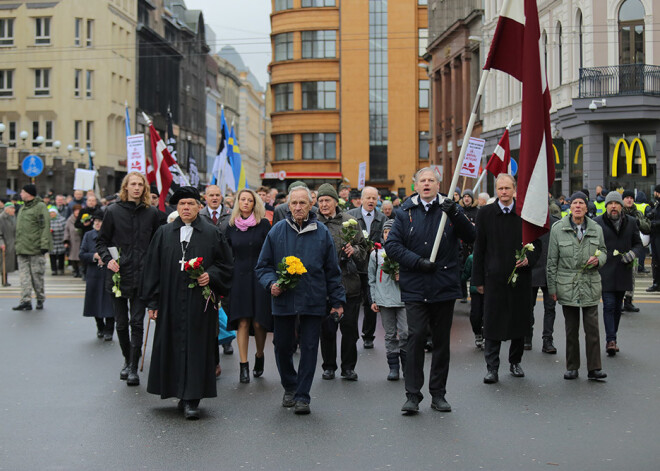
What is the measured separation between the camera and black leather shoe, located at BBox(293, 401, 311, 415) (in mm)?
8844

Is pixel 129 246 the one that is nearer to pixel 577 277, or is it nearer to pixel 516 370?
pixel 516 370

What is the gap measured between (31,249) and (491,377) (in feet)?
33.7

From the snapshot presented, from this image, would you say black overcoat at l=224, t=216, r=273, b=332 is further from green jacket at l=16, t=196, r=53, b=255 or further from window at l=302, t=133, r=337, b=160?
window at l=302, t=133, r=337, b=160

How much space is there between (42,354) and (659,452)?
792cm

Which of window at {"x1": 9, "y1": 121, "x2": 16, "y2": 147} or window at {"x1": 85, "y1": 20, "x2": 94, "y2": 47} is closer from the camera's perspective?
window at {"x1": 9, "y1": 121, "x2": 16, "y2": 147}

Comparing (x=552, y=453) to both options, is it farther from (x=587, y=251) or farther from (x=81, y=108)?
(x=81, y=108)

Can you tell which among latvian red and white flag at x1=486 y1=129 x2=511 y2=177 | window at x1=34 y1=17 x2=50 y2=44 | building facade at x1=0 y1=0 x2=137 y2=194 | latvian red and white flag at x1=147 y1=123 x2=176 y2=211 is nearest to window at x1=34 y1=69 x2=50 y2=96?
building facade at x1=0 y1=0 x2=137 y2=194

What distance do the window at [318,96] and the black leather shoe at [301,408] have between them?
230ft

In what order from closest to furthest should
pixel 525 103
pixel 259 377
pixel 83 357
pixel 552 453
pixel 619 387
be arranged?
1. pixel 552 453
2. pixel 525 103
3. pixel 619 387
4. pixel 259 377
5. pixel 83 357

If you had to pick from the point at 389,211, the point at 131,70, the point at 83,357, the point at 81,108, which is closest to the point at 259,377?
the point at 83,357

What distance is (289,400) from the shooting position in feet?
30.3

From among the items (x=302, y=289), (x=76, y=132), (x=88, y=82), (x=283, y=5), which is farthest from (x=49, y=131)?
(x=302, y=289)

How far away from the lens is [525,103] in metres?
8.61

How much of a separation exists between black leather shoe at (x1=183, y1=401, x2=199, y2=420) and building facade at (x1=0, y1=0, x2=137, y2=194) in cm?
6425
